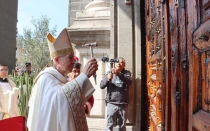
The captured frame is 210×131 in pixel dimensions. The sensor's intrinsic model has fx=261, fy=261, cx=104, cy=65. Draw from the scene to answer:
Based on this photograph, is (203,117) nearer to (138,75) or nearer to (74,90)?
(74,90)

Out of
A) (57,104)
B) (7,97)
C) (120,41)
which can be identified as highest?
(120,41)

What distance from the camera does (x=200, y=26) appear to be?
1099 mm

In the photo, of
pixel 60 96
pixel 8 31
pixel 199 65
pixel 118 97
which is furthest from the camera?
pixel 8 31

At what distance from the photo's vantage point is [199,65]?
3.68 ft

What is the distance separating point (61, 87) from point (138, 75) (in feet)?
8.53

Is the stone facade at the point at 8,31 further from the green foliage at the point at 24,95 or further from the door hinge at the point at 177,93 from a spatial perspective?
the door hinge at the point at 177,93

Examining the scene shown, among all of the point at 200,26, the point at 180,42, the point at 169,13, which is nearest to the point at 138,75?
the point at 169,13

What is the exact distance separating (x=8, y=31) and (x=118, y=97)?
16.4 m

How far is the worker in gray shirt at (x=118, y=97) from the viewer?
445 centimetres

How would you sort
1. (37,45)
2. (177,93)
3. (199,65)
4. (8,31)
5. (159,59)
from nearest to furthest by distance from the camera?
(199,65), (177,93), (159,59), (8,31), (37,45)

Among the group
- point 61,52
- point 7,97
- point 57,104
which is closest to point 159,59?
point 61,52

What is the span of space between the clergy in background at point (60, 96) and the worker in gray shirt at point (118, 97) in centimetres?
214

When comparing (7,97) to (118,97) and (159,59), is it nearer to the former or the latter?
(118,97)

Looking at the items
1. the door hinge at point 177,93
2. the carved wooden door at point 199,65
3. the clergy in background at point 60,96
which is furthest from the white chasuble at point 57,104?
the carved wooden door at point 199,65
